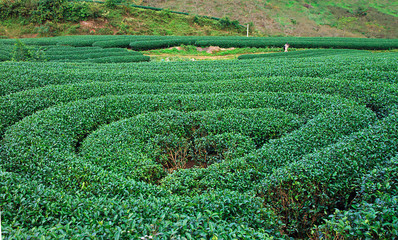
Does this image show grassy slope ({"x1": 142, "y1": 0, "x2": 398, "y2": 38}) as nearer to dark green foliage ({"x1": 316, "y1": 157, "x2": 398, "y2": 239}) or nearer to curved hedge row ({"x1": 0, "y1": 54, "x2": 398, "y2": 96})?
curved hedge row ({"x1": 0, "y1": 54, "x2": 398, "y2": 96})

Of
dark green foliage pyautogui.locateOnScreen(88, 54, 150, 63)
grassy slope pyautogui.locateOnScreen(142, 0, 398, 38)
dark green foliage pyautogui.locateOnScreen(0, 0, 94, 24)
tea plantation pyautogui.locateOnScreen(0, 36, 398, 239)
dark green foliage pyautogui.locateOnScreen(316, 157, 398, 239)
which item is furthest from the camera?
grassy slope pyautogui.locateOnScreen(142, 0, 398, 38)

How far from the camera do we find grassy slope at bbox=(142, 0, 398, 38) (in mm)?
48781

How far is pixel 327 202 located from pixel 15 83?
41.2ft

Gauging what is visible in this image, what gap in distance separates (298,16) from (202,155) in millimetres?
52825

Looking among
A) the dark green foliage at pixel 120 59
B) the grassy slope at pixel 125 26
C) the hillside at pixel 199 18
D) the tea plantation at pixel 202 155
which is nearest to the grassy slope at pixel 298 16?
the hillside at pixel 199 18

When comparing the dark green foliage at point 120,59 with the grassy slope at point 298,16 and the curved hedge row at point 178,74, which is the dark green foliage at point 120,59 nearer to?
the curved hedge row at point 178,74

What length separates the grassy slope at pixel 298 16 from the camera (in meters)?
48.8

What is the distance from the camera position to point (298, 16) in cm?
5203

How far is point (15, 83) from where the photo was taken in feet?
37.2

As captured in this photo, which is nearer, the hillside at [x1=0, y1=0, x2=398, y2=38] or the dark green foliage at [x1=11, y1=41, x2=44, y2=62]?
the dark green foliage at [x1=11, y1=41, x2=44, y2=62]

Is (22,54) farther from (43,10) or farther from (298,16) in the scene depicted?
(298,16)

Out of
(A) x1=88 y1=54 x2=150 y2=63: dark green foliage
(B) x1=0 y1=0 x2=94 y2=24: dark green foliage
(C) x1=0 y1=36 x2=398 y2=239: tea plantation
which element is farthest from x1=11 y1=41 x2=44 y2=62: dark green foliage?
(B) x1=0 y1=0 x2=94 y2=24: dark green foliage

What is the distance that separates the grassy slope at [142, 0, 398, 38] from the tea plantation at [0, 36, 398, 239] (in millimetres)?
39385

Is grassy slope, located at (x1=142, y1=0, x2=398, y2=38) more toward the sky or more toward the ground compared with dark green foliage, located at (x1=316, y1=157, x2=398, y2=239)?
more toward the sky
